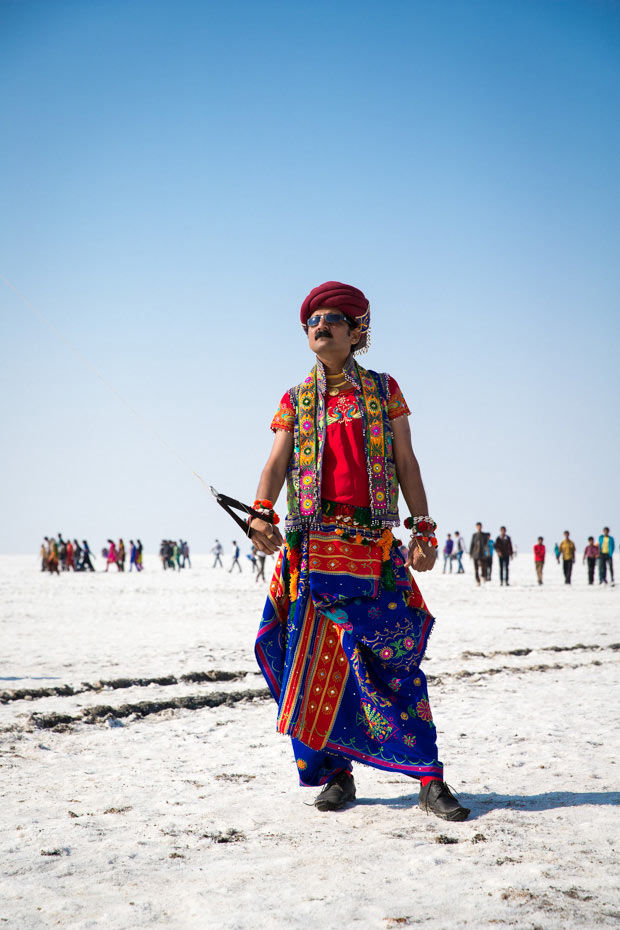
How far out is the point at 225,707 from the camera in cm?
610

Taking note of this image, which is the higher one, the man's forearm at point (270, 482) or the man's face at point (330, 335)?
the man's face at point (330, 335)

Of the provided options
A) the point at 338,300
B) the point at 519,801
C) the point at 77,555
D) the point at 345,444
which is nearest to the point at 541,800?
the point at 519,801

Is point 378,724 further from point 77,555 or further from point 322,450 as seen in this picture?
point 77,555

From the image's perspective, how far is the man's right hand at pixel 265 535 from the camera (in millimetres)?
3434

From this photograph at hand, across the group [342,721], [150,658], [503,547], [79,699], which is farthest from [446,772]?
[503,547]

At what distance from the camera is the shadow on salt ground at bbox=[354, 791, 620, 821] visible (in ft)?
11.3

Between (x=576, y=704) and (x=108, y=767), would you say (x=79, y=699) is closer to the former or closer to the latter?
(x=108, y=767)

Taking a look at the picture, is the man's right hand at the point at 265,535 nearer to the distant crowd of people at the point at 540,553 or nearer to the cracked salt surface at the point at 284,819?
the cracked salt surface at the point at 284,819

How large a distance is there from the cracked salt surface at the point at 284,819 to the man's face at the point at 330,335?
7.02 ft

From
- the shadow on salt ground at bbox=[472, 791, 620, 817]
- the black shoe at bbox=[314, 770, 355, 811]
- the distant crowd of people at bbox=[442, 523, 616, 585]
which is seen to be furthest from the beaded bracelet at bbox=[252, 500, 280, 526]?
the distant crowd of people at bbox=[442, 523, 616, 585]

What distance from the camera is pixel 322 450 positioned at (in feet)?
12.0

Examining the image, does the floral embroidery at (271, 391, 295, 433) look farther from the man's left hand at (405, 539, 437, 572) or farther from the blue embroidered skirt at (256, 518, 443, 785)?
the man's left hand at (405, 539, 437, 572)

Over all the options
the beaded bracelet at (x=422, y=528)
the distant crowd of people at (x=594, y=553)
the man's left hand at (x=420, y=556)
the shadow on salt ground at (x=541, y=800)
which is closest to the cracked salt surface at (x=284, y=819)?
the shadow on salt ground at (x=541, y=800)

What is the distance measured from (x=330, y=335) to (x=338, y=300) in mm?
175
